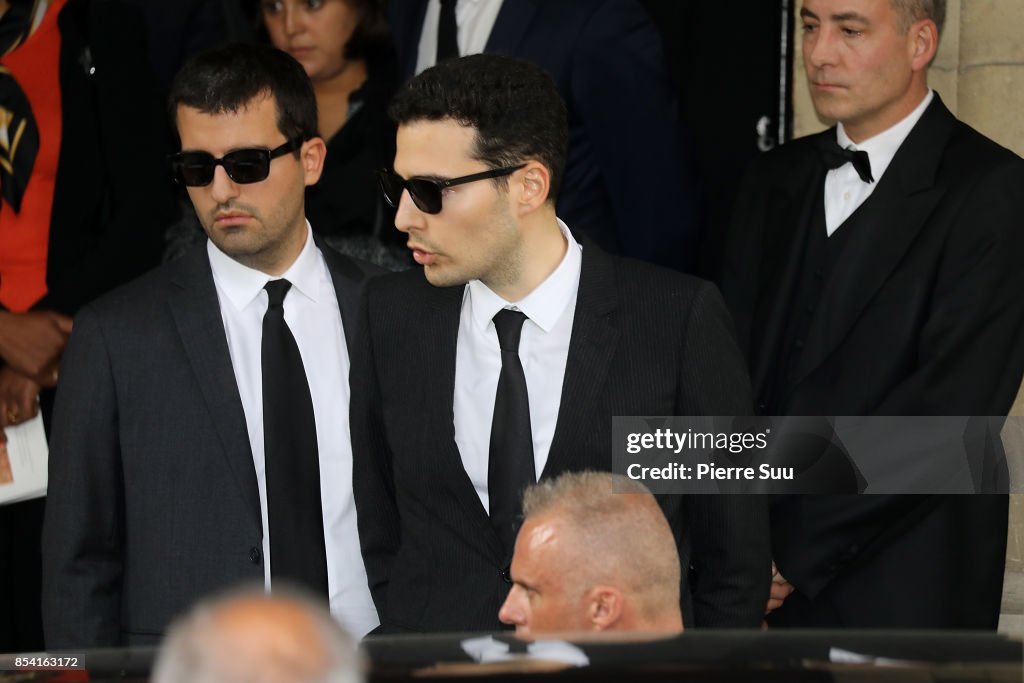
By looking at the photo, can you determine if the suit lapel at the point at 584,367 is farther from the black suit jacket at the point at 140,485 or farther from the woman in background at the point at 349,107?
the woman in background at the point at 349,107

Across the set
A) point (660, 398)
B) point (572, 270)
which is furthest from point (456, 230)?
point (660, 398)

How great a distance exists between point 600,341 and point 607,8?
166 centimetres

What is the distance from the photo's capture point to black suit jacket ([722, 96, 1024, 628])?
4.16m

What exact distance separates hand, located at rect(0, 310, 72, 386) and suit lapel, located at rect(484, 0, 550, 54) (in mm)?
1515

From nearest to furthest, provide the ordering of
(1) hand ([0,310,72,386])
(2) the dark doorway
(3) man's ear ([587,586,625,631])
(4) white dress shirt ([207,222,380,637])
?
(3) man's ear ([587,586,625,631]), (4) white dress shirt ([207,222,380,637]), (1) hand ([0,310,72,386]), (2) the dark doorway

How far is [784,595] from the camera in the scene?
4289 mm

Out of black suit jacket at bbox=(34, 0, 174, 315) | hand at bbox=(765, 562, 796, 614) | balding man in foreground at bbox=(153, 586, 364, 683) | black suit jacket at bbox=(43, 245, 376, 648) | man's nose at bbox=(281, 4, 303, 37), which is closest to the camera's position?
balding man in foreground at bbox=(153, 586, 364, 683)

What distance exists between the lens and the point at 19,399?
4613 millimetres

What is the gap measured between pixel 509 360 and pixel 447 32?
5.99ft

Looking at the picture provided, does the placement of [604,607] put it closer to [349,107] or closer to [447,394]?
[447,394]

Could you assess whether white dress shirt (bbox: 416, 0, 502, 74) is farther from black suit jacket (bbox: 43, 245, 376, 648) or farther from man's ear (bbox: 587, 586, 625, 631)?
man's ear (bbox: 587, 586, 625, 631)

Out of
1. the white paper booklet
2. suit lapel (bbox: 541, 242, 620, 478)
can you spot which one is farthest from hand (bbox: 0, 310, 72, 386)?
suit lapel (bbox: 541, 242, 620, 478)

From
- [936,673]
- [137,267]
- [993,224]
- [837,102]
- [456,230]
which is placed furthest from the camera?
[137,267]

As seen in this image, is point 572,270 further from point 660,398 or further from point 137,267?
point 137,267
